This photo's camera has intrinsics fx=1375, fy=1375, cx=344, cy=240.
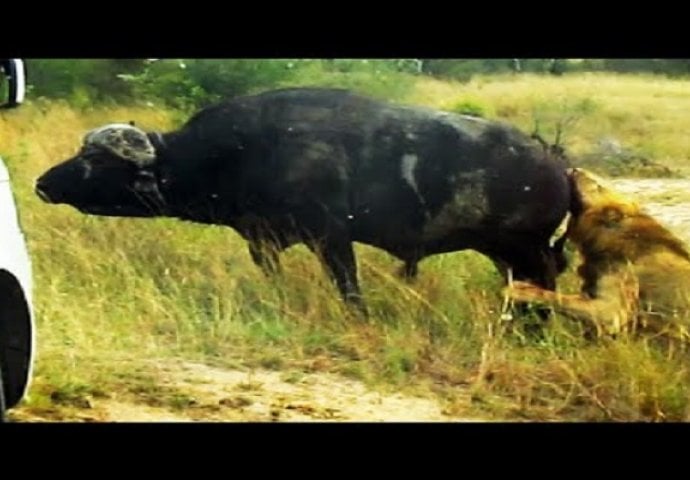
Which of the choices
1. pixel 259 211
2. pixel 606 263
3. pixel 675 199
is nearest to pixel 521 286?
pixel 606 263

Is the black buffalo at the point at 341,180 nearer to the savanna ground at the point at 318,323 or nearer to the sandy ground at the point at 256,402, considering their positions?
the savanna ground at the point at 318,323

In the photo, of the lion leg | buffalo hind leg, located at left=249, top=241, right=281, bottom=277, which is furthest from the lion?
buffalo hind leg, located at left=249, top=241, right=281, bottom=277

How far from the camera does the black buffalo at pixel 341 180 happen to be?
3387 mm

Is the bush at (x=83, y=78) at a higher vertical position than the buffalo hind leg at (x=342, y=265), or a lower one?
higher

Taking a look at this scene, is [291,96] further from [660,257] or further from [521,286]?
[660,257]

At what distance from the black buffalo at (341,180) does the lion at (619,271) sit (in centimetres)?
5

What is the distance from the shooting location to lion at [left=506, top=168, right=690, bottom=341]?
132 inches

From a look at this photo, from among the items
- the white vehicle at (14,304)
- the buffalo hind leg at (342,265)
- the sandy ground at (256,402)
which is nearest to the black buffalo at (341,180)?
the buffalo hind leg at (342,265)

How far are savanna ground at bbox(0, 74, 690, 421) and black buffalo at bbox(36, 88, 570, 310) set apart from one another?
4 centimetres

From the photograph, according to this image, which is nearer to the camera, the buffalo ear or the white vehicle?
the white vehicle

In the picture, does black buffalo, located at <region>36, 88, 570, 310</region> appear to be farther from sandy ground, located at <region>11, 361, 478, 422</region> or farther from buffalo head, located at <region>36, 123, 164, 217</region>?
sandy ground, located at <region>11, 361, 478, 422</region>

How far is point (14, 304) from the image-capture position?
11.0 ft
